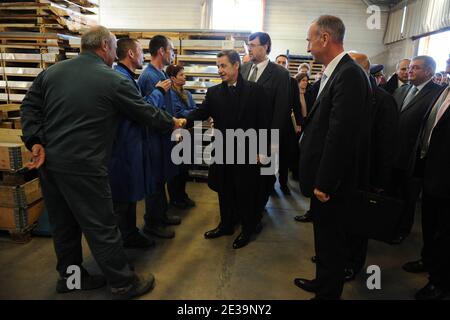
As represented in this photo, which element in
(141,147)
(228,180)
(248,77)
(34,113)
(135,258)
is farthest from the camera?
(248,77)

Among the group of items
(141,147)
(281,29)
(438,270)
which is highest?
(281,29)

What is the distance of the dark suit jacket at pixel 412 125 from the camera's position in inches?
118

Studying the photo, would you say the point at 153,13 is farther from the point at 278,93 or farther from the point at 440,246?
the point at 440,246

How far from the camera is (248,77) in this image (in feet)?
11.6

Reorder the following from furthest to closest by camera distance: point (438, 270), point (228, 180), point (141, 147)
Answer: point (228, 180), point (141, 147), point (438, 270)

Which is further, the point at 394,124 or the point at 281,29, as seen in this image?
the point at 281,29

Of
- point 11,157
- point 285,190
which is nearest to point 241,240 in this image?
point 285,190

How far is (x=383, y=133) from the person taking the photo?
2352 mm

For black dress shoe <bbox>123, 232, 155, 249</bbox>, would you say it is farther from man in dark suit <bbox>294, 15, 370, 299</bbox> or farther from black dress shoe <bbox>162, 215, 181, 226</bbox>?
man in dark suit <bbox>294, 15, 370, 299</bbox>

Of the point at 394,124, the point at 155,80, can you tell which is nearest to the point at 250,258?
the point at 394,124

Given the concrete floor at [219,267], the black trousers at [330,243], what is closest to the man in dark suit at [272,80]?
the concrete floor at [219,267]

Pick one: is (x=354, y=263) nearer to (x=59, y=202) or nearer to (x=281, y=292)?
(x=281, y=292)

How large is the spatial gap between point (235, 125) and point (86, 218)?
1.56 meters

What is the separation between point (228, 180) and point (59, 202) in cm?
155
